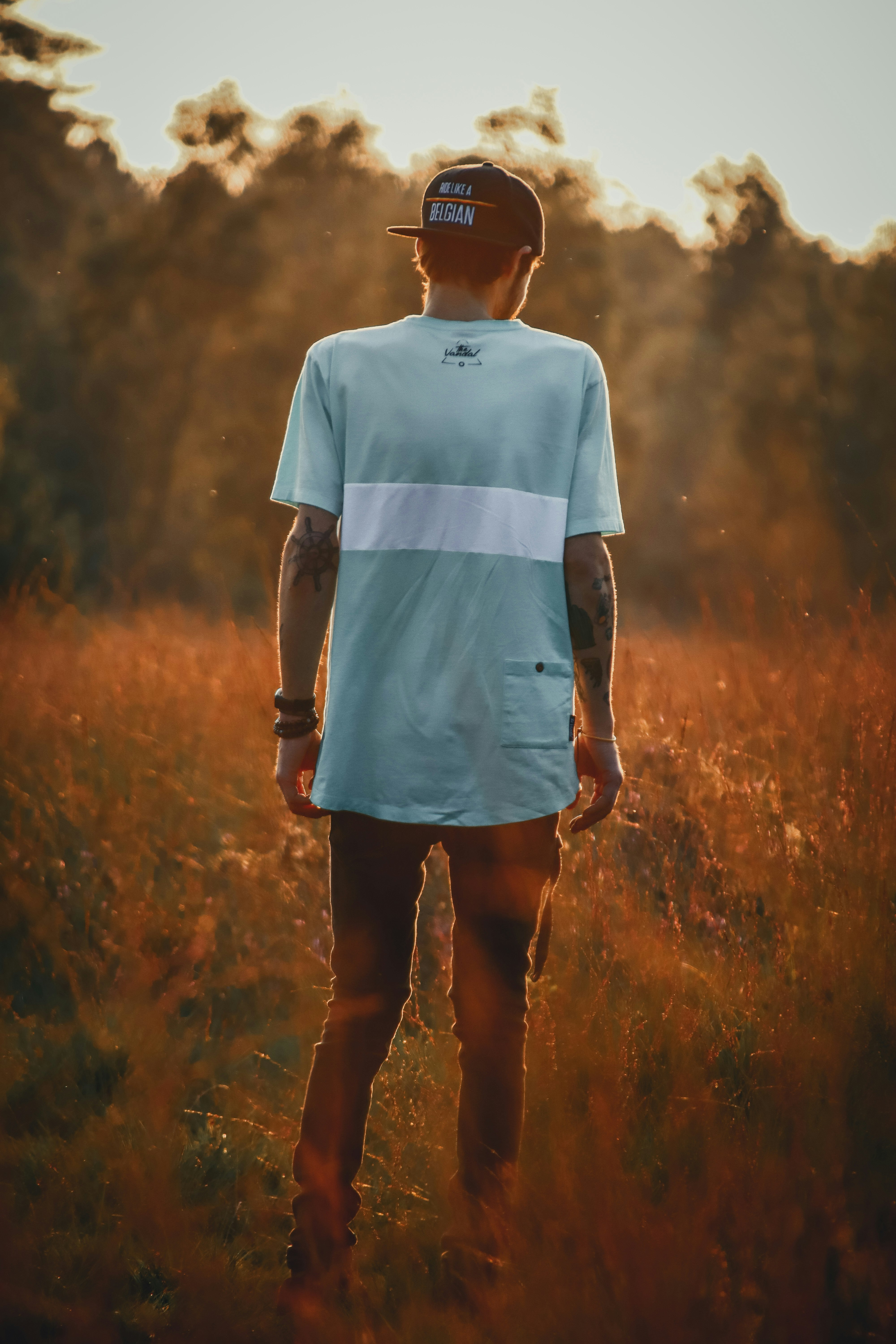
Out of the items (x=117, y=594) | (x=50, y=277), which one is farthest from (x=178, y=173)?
(x=117, y=594)

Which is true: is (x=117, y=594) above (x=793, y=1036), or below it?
above

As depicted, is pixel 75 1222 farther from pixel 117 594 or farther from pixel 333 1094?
pixel 117 594

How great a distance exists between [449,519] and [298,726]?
47 cm

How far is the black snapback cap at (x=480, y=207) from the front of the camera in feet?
4.89

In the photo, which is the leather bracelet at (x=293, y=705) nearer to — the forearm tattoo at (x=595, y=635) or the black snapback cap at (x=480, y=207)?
the forearm tattoo at (x=595, y=635)

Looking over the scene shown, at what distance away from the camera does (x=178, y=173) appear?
17.5 metres

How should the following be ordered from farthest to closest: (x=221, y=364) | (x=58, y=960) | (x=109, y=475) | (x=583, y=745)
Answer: (x=109, y=475) → (x=221, y=364) → (x=58, y=960) → (x=583, y=745)

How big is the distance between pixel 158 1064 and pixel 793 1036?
5.56ft

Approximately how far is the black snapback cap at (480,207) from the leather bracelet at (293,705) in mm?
814

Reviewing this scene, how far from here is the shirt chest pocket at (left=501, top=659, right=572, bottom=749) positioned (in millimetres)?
1464

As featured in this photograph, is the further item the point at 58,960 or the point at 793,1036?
the point at 58,960

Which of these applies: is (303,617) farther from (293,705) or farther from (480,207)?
(480,207)

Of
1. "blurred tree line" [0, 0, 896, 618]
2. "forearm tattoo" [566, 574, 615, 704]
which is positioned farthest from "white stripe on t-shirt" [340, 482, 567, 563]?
"blurred tree line" [0, 0, 896, 618]

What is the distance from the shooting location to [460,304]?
152 cm
